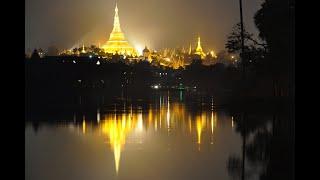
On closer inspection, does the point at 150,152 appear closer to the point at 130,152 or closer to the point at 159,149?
the point at 130,152

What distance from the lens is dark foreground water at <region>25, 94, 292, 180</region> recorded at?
11359 mm

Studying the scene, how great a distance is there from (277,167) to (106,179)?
2990 millimetres

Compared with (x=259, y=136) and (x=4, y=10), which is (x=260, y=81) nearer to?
(x=259, y=136)

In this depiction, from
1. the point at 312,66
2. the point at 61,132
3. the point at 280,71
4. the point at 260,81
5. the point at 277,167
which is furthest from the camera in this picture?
the point at 260,81

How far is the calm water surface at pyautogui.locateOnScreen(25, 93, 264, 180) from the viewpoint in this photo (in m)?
11.4

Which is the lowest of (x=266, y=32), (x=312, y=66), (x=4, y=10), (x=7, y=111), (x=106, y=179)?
(x=106, y=179)

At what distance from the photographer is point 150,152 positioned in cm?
1541

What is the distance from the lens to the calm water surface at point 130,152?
11.4 meters

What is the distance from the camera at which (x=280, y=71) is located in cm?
3641

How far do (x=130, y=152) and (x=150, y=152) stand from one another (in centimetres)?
47

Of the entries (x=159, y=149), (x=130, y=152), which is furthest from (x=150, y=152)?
(x=159, y=149)

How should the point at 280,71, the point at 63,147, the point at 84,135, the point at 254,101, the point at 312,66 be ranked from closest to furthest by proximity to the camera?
the point at 312,66, the point at 63,147, the point at 84,135, the point at 280,71, the point at 254,101

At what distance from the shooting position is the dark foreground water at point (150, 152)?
447 inches

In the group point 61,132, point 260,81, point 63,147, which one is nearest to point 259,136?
point 63,147
